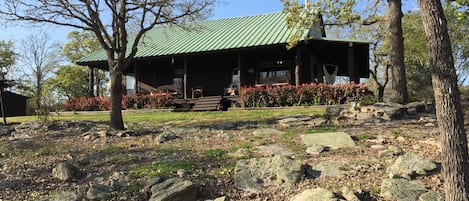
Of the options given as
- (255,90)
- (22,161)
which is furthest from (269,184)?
(255,90)

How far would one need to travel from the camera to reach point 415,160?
5.69 meters

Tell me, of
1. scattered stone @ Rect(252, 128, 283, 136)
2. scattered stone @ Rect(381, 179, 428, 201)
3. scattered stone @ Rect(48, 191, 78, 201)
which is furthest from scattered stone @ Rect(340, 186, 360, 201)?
scattered stone @ Rect(252, 128, 283, 136)

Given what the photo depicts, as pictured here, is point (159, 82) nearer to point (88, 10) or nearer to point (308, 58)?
point (308, 58)

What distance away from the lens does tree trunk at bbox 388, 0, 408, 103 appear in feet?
42.7

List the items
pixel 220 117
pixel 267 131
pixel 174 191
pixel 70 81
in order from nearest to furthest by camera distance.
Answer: pixel 174 191, pixel 267 131, pixel 220 117, pixel 70 81

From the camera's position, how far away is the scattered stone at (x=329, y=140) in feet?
23.8

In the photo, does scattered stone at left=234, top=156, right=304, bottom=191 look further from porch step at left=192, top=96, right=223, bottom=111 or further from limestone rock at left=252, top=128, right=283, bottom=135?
porch step at left=192, top=96, right=223, bottom=111

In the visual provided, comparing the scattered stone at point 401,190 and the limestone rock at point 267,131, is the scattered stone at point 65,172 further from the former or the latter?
the scattered stone at point 401,190

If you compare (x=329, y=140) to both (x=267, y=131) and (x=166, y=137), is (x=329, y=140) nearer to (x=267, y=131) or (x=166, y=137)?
(x=267, y=131)

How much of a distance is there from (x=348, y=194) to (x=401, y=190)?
2.20ft

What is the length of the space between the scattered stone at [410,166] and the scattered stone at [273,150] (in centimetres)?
181

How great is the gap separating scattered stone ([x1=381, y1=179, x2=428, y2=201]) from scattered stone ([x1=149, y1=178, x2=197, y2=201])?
8.18ft

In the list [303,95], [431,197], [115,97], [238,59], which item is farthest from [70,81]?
[431,197]

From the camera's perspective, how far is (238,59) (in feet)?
67.2
